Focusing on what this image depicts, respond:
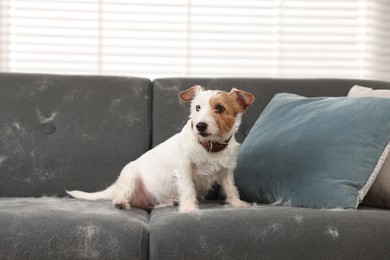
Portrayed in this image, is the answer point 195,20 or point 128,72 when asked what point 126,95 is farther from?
point 195,20

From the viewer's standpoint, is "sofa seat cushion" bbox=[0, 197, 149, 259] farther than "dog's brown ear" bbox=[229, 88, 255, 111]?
No

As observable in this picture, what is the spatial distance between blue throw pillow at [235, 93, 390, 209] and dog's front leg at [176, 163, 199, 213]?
230 mm

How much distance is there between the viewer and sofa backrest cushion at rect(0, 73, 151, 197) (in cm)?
221

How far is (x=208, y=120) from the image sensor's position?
1.86 meters

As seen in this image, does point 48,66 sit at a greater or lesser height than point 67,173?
greater

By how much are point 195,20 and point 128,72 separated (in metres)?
0.47

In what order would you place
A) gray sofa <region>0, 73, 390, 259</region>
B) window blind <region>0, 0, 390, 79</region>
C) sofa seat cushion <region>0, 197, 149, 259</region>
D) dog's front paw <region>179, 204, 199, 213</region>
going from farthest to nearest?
1. window blind <region>0, 0, 390, 79</region>
2. dog's front paw <region>179, 204, 199, 213</region>
3. gray sofa <region>0, 73, 390, 259</region>
4. sofa seat cushion <region>0, 197, 149, 259</region>

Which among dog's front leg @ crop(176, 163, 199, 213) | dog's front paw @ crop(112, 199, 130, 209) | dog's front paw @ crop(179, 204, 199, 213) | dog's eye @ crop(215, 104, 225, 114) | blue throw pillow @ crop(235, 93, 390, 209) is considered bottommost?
dog's front paw @ crop(112, 199, 130, 209)

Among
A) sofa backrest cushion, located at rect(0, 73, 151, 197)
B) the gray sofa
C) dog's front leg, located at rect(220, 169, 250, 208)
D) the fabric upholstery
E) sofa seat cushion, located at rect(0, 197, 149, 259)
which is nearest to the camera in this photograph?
sofa seat cushion, located at rect(0, 197, 149, 259)

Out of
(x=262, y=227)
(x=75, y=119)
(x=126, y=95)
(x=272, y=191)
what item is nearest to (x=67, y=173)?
(x=75, y=119)

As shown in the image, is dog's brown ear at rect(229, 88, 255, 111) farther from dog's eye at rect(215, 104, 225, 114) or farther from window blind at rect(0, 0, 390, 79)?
window blind at rect(0, 0, 390, 79)

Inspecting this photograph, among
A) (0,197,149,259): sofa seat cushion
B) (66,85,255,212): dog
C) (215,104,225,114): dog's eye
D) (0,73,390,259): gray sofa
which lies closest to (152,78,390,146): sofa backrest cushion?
(0,73,390,259): gray sofa

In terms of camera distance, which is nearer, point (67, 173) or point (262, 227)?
point (262, 227)

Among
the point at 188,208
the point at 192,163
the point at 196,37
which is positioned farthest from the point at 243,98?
the point at 196,37
